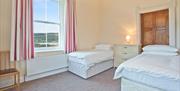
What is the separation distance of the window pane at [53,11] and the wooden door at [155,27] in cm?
256

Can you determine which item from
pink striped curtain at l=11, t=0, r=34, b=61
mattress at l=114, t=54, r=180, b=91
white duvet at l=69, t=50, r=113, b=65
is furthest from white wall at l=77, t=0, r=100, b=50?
mattress at l=114, t=54, r=180, b=91

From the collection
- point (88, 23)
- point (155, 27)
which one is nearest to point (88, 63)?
point (88, 23)

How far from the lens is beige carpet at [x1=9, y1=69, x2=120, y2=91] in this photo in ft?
8.30

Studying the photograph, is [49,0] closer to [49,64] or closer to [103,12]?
[49,64]

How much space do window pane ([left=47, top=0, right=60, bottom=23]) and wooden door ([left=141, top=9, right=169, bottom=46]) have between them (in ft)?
8.39

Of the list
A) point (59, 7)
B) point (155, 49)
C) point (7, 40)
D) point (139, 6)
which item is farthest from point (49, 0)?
point (155, 49)

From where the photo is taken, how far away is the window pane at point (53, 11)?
3.58m

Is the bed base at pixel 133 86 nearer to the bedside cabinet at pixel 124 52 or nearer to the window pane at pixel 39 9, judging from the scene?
the bedside cabinet at pixel 124 52

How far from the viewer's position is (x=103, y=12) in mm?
4934

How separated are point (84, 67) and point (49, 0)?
207cm

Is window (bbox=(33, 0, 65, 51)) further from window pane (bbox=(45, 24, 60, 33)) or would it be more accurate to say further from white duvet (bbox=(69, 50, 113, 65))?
white duvet (bbox=(69, 50, 113, 65))

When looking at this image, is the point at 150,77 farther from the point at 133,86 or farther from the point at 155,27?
the point at 155,27

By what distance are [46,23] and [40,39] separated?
47 centimetres

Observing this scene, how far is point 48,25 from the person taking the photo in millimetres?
3582
